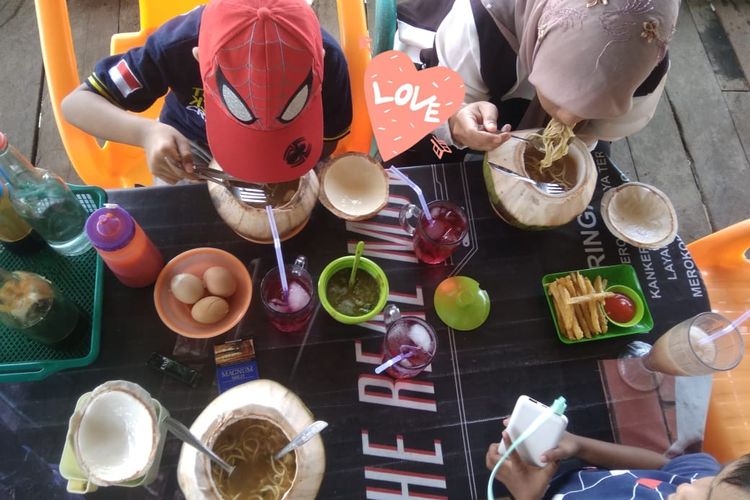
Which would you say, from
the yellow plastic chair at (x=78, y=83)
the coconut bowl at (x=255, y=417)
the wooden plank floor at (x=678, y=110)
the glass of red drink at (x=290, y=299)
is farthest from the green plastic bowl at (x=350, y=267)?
the wooden plank floor at (x=678, y=110)

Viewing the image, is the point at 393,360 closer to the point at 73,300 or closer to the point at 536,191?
the point at 536,191

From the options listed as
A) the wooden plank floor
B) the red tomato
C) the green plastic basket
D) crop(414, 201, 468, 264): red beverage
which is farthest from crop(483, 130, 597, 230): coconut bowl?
the wooden plank floor

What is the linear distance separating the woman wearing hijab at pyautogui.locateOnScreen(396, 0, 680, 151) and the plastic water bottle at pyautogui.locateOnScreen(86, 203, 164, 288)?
771 millimetres

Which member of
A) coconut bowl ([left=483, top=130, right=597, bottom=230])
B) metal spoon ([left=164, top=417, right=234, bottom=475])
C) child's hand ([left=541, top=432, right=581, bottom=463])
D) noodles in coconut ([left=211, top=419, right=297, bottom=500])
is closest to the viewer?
metal spoon ([left=164, top=417, right=234, bottom=475])

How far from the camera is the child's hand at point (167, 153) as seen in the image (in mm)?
1194

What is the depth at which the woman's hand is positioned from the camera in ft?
3.95

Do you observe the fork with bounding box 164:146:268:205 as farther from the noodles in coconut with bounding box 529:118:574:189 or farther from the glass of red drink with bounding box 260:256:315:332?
the noodles in coconut with bounding box 529:118:574:189

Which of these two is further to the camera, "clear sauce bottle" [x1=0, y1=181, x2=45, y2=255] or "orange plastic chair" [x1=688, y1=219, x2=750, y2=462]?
"orange plastic chair" [x1=688, y1=219, x2=750, y2=462]

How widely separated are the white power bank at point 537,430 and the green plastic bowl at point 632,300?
0.33 meters

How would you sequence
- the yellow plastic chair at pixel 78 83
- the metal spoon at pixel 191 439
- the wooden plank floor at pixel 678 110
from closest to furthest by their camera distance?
the metal spoon at pixel 191 439
the yellow plastic chair at pixel 78 83
the wooden plank floor at pixel 678 110

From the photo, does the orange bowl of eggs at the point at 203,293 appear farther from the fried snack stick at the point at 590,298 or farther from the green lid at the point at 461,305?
the fried snack stick at the point at 590,298

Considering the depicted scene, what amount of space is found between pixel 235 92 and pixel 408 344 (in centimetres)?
63

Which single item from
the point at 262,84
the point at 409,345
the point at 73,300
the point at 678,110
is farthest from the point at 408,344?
the point at 678,110

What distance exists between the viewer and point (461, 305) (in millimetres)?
1186
